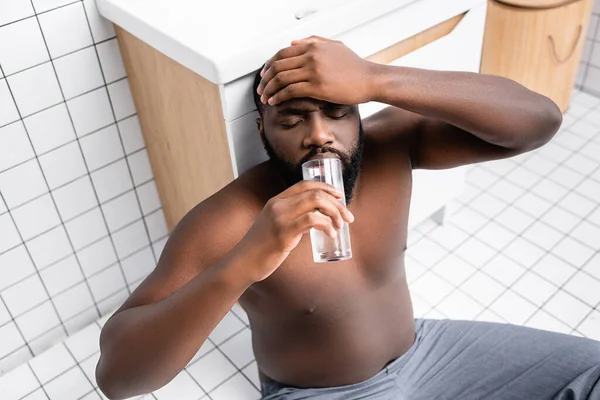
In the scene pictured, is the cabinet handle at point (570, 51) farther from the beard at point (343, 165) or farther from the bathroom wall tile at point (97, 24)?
the bathroom wall tile at point (97, 24)

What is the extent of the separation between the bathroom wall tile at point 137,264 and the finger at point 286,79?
976 millimetres

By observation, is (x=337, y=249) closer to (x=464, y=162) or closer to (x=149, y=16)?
(x=464, y=162)

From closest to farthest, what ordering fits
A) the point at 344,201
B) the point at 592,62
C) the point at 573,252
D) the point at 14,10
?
the point at 344,201, the point at 14,10, the point at 573,252, the point at 592,62

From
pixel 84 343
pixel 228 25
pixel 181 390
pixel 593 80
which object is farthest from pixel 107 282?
pixel 593 80

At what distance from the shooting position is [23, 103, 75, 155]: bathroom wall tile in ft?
4.56

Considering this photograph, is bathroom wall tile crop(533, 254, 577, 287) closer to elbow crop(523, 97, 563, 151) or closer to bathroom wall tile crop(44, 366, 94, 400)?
elbow crop(523, 97, 563, 151)

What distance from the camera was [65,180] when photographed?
150cm

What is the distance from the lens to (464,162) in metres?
1.18

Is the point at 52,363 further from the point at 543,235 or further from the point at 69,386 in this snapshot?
the point at 543,235

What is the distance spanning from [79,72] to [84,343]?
742 mm

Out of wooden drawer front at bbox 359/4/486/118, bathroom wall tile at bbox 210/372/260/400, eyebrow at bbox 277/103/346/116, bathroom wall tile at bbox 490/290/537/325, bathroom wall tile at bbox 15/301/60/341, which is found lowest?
bathroom wall tile at bbox 210/372/260/400

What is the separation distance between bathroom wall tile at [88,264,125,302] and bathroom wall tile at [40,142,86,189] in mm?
323

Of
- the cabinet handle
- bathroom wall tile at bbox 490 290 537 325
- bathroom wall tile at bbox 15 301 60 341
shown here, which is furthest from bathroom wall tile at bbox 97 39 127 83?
the cabinet handle

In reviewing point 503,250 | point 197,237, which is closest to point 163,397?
point 197,237
